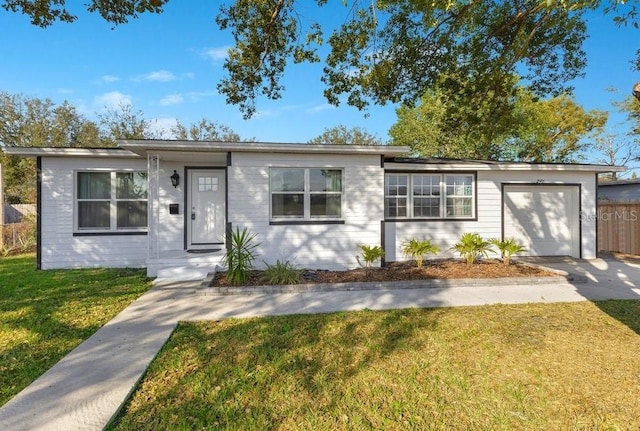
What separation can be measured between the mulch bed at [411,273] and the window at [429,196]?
197 centimetres

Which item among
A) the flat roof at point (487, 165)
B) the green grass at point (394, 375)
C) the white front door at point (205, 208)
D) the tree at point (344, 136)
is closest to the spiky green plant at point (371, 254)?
the flat roof at point (487, 165)

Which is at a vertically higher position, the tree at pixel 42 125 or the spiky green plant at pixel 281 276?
the tree at pixel 42 125

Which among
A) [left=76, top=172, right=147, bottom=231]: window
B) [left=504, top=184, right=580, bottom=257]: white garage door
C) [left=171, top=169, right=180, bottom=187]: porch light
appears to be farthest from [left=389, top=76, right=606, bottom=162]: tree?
[left=76, top=172, right=147, bottom=231]: window

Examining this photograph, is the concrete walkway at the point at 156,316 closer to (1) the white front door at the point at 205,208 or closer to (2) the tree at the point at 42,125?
(1) the white front door at the point at 205,208

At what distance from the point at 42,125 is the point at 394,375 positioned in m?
30.0

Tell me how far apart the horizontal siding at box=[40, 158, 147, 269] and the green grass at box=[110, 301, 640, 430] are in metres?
5.58

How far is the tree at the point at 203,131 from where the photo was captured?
2445cm

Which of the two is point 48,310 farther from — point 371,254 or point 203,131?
point 203,131

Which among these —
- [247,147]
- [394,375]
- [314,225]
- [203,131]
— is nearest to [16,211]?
[203,131]

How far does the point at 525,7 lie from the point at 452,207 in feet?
16.8

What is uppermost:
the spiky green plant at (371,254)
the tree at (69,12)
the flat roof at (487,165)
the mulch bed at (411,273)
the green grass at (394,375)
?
the tree at (69,12)

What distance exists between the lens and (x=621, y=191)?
1339cm

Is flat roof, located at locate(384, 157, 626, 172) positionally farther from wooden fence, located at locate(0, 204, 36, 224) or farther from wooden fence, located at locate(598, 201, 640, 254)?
wooden fence, located at locate(0, 204, 36, 224)

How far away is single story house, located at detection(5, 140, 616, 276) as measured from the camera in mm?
7957
